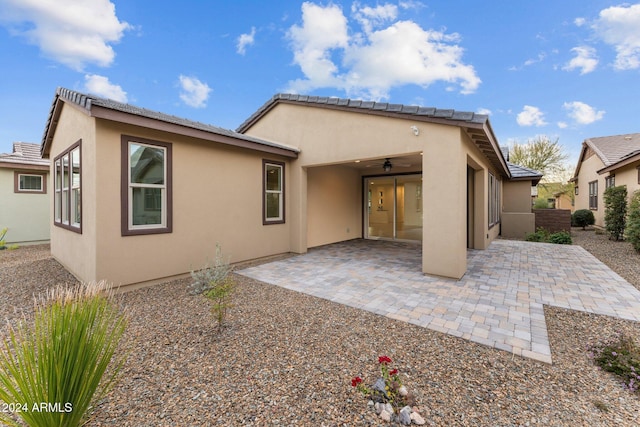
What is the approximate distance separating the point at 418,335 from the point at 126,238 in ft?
17.2

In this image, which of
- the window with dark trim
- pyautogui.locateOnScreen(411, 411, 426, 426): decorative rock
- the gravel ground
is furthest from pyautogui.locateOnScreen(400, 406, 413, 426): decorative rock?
the window with dark trim

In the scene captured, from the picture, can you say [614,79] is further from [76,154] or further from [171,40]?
[76,154]

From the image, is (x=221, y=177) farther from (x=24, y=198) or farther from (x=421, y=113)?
(x=24, y=198)

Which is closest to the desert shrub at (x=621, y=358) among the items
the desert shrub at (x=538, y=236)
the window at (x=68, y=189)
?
the window at (x=68, y=189)

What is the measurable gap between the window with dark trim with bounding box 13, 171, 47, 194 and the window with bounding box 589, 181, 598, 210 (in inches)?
1133

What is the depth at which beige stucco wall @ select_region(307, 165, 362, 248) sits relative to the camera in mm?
9633

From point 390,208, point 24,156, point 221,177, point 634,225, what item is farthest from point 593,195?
point 24,156

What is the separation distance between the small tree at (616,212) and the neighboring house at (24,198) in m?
23.0

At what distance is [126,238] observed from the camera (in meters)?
4.99

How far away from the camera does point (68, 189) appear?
20.8 feet

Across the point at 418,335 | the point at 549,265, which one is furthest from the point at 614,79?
the point at 418,335

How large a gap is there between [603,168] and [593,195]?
4.50 metres

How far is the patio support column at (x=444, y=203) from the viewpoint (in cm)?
548

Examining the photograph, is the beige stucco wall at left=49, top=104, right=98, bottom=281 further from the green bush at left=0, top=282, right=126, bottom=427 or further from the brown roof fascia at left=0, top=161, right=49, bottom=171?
the brown roof fascia at left=0, top=161, right=49, bottom=171
